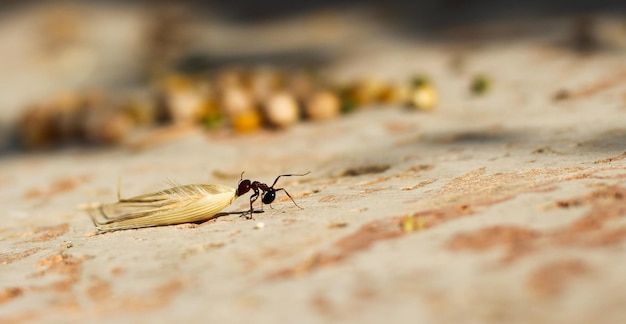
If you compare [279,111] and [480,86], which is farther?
[480,86]

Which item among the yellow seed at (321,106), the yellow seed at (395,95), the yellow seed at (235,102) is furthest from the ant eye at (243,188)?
the yellow seed at (395,95)

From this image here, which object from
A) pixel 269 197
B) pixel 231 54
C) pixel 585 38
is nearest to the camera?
pixel 269 197

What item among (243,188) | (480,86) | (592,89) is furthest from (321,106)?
(243,188)

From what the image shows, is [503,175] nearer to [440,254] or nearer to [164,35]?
[440,254]

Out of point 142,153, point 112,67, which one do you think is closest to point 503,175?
point 142,153

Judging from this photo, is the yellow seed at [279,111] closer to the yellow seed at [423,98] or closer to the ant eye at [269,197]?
the yellow seed at [423,98]

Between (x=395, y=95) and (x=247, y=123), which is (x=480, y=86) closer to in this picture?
(x=395, y=95)

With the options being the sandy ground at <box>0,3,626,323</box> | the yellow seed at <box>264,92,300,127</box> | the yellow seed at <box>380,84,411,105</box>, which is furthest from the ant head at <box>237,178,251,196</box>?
the yellow seed at <box>380,84,411,105</box>
